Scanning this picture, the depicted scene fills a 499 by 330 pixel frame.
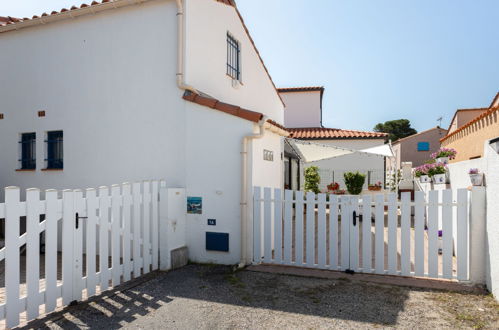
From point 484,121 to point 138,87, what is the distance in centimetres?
1269

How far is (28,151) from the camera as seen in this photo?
11336 millimetres

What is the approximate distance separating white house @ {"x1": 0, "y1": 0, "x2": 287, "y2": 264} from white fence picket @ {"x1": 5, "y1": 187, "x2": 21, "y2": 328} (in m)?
4.17

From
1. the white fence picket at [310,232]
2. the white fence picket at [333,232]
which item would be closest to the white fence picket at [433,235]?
the white fence picket at [333,232]

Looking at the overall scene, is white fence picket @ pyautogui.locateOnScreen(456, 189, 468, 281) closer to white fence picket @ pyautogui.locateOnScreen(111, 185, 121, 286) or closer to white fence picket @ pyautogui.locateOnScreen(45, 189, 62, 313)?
white fence picket @ pyautogui.locateOnScreen(111, 185, 121, 286)

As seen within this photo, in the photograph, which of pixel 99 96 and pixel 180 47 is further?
pixel 99 96

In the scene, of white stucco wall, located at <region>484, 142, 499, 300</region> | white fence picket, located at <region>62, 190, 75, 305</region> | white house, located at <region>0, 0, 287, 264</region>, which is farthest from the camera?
white house, located at <region>0, 0, 287, 264</region>

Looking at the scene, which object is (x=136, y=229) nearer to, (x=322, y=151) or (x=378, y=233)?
(x=378, y=233)

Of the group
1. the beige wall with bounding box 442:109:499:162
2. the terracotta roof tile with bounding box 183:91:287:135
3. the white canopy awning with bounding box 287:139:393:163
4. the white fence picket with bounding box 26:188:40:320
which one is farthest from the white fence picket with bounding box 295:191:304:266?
the beige wall with bounding box 442:109:499:162

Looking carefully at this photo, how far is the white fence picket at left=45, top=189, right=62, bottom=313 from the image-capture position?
17.9 ft

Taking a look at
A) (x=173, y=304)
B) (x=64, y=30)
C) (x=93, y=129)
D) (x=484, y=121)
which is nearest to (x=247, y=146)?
(x=173, y=304)

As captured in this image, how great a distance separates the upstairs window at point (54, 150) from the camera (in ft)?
35.4

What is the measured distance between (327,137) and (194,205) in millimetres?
16484

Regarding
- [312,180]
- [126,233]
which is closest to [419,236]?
[126,233]

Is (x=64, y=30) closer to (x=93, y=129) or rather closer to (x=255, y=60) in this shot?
(x=93, y=129)
